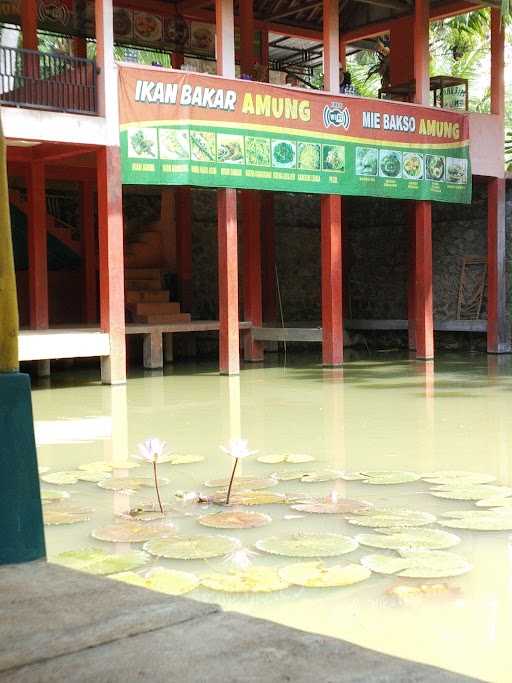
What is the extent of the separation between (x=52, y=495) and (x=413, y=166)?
11.0 meters

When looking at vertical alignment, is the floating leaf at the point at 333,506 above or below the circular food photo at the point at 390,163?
below

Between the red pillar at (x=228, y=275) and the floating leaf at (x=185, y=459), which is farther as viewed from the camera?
the red pillar at (x=228, y=275)

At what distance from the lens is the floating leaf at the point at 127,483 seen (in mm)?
6250

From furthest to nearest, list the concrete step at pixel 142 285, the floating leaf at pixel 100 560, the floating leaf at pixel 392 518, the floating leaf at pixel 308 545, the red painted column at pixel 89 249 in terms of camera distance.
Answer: the red painted column at pixel 89 249 < the concrete step at pixel 142 285 < the floating leaf at pixel 392 518 < the floating leaf at pixel 308 545 < the floating leaf at pixel 100 560

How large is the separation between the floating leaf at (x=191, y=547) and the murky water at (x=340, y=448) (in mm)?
59

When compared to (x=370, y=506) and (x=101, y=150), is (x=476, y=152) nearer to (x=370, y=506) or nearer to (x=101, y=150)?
(x=101, y=150)

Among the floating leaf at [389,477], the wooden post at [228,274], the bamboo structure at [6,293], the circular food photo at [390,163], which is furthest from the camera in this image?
the circular food photo at [390,163]

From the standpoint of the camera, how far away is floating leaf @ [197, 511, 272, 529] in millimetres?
5109

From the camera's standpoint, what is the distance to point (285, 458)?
7.24 m

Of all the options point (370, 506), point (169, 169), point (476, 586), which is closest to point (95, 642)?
point (476, 586)

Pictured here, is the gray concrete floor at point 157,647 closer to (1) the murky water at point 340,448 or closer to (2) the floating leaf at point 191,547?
(1) the murky water at point 340,448

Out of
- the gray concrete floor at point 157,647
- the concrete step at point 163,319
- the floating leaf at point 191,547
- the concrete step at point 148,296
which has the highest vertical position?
the concrete step at point 148,296

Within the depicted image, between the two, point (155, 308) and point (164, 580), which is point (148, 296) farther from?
point (164, 580)

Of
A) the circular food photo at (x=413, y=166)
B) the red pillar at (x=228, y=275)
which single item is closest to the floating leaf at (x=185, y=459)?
the red pillar at (x=228, y=275)
